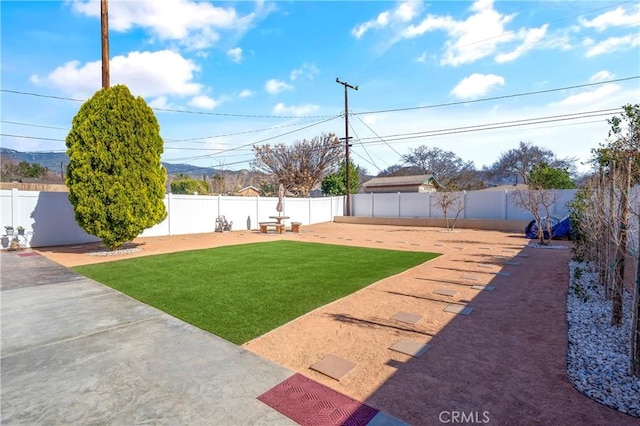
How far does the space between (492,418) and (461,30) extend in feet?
50.2

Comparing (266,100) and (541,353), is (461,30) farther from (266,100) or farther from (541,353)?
(541,353)

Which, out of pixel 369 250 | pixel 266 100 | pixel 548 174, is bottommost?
pixel 369 250

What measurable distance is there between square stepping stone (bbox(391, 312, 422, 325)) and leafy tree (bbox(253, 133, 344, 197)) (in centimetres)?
2761

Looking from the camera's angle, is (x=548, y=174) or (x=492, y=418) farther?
(x=548, y=174)

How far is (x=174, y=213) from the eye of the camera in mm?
13984

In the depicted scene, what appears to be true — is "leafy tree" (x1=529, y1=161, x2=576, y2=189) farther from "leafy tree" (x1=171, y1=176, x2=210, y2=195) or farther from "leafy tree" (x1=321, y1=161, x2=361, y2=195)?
"leafy tree" (x1=171, y1=176, x2=210, y2=195)

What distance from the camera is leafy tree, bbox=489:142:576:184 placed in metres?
34.7

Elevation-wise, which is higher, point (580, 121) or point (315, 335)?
point (580, 121)

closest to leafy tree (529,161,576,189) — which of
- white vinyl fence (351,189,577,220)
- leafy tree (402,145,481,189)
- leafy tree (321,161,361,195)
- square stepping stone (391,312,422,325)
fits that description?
white vinyl fence (351,189,577,220)

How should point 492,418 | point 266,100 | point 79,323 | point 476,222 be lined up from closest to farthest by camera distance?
1. point 492,418
2. point 79,323
3. point 476,222
4. point 266,100

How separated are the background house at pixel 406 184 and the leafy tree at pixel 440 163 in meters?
9.81

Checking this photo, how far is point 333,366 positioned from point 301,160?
2966cm

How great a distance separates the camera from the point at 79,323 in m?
3.82

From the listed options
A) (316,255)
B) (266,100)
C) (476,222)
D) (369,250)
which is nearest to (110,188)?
(316,255)
